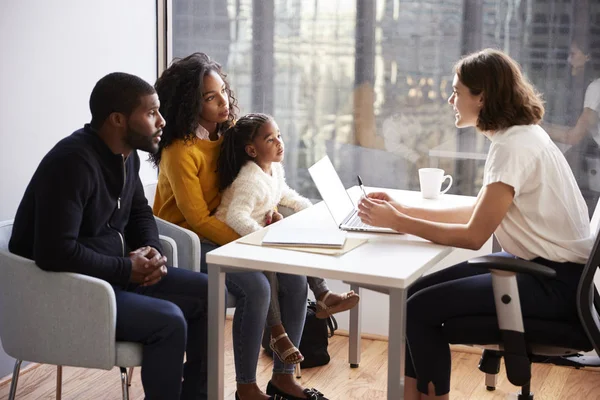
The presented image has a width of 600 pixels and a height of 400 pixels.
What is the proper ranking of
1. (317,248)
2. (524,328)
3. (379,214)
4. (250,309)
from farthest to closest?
(250,309) → (379,214) → (317,248) → (524,328)

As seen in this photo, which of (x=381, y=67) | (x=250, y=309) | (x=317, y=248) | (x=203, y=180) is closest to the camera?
(x=317, y=248)

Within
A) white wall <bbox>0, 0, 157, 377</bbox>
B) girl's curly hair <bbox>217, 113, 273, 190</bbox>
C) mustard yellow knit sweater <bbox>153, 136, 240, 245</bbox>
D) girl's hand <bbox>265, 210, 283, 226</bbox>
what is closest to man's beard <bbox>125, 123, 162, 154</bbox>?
mustard yellow knit sweater <bbox>153, 136, 240, 245</bbox>

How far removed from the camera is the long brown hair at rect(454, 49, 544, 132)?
7.71ft

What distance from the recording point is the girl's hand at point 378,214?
239 centimetres

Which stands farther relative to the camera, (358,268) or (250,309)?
(250,309)

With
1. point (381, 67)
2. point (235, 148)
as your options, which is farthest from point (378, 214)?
point (381, 67)

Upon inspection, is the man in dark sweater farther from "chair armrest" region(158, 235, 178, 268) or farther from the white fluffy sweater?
the white fluffy sweater

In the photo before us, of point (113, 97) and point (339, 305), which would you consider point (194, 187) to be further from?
point (339, 305)

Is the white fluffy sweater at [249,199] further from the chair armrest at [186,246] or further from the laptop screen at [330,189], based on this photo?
the laptop screen at [330,189]

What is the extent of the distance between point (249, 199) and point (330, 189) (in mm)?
309

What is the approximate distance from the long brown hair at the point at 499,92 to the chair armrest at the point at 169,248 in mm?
1059

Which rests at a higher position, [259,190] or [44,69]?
[44,69]

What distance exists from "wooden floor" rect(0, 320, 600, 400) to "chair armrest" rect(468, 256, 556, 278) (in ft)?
3.18

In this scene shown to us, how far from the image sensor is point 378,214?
2408 mm
